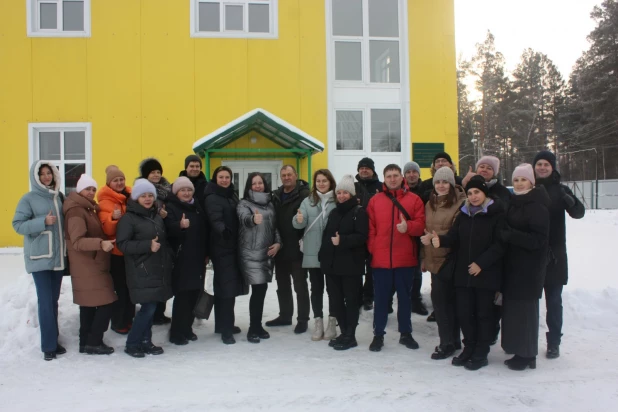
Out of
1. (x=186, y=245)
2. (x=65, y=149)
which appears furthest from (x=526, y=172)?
(x=65, y=149)

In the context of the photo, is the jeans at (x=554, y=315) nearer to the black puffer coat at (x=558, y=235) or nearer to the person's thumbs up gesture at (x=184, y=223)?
the black puffer coat at (x=558, y=235)

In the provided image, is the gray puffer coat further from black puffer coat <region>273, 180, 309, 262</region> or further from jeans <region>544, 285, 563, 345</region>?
jeans <region>544, 285, 563, 345</region>

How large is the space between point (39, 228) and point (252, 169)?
6.37 m

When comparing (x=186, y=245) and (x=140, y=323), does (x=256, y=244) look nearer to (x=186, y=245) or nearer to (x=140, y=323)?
(x=186, y=245)

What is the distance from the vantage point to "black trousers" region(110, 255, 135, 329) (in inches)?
202

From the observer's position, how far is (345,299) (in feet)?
16.9

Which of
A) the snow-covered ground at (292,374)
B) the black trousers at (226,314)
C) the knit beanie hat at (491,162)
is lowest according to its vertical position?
the snow-covered ground at (292,374)

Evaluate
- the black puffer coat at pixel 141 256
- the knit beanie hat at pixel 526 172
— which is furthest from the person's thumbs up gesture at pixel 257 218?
the knit beanie hat at pixel 526 172

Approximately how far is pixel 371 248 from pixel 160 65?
24.2ft

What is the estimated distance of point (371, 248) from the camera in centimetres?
504

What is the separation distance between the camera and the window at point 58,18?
1028 cm

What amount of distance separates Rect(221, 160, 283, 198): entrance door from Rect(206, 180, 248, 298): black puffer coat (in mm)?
5394

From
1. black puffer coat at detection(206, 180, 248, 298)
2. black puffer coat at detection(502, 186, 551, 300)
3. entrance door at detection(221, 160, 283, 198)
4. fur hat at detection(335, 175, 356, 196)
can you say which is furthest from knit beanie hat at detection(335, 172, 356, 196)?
entrance door at detection(221, 160, 283, 198)

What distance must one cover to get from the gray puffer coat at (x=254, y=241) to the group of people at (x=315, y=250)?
0.04 ft
